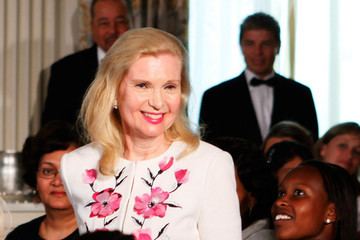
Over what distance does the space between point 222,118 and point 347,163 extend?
822 mm

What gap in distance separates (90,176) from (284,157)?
1.83 m

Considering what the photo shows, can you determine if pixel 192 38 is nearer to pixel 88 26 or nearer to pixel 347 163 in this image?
pixel 88 26

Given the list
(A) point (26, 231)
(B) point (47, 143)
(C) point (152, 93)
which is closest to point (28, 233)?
(A) point (26, 231)

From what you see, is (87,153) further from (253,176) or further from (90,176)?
(253,176)

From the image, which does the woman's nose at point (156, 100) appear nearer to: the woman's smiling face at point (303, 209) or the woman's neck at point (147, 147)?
the woman's neck at point (147, 147)

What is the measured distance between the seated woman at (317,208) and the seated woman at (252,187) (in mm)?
276

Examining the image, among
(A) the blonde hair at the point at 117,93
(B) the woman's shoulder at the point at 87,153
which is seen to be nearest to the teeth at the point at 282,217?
(A) the blonde hair at the point at 117,93

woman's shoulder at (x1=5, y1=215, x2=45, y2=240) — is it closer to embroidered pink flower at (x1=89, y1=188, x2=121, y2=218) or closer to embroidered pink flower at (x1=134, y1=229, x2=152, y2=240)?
embroidered pink flower at (x1=89, y1=188, x2=121, y2=218)

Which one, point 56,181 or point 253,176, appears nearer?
point 253,176

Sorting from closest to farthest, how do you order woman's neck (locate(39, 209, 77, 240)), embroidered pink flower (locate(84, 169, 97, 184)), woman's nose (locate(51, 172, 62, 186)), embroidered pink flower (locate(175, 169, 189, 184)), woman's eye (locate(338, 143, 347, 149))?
embroidered pink flower (locate(175, 169, 189, 184)) < embroidered pink flower (locate(84, 169, 97, 184)) < woman's neck (locate(39, 209, 77, 240)) < woman's nose (locate(51, 172, 62, 186)) < woman's eye (locate(338, 143, 347, 149))

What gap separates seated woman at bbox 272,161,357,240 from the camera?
3.98 meters

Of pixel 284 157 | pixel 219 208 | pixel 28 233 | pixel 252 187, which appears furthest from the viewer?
pixel 284 157

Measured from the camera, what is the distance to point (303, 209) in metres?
4.00

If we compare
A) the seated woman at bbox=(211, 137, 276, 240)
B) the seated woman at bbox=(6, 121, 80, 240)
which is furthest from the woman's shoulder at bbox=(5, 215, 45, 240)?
the seated woman at bbox=(211, 137, 276, 240)
